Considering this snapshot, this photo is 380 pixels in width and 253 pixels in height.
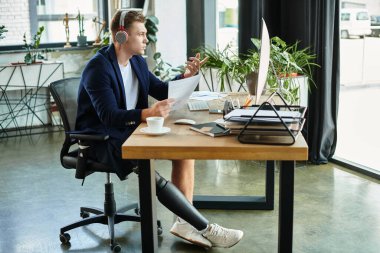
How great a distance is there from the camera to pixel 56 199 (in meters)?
3.88

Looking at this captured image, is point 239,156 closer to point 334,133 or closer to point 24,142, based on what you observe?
point 334,133

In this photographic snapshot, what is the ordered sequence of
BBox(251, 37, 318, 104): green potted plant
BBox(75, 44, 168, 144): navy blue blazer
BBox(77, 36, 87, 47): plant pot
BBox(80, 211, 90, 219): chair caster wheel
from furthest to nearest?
1. BBox(77, 36, 87, 47): plant pot
2. BBox(251, 37, 318, 104): green potted plant
3. BBox(80, 211, 90, 219): chair caster wheel
4. BBox(75, 44, 168, 144): navy blue blazer

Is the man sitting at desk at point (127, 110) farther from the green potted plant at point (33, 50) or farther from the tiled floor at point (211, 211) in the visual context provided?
the green potted plant at point (33, 50)

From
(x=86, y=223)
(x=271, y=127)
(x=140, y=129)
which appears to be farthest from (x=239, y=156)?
(x=86, y=223)

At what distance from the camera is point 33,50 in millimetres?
5973

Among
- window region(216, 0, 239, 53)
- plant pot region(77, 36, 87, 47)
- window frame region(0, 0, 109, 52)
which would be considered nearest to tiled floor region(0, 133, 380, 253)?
window region(216, 0, 239, 53)

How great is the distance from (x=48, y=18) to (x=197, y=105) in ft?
12.7

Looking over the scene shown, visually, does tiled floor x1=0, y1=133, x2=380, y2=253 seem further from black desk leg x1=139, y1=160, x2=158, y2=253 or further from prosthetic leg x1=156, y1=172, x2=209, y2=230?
black desk leg x1=139, y1=160, x2=158, y2=253

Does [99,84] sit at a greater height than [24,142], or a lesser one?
greater

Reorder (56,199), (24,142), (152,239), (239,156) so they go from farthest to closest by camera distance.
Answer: (24,142)
(56,199)
(152,239)
(239,156)

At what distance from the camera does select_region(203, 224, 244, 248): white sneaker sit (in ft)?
9.88

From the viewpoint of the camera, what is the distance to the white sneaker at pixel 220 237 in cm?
301

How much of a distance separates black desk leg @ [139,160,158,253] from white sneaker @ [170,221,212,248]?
69 centimetres

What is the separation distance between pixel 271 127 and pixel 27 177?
2704mm
